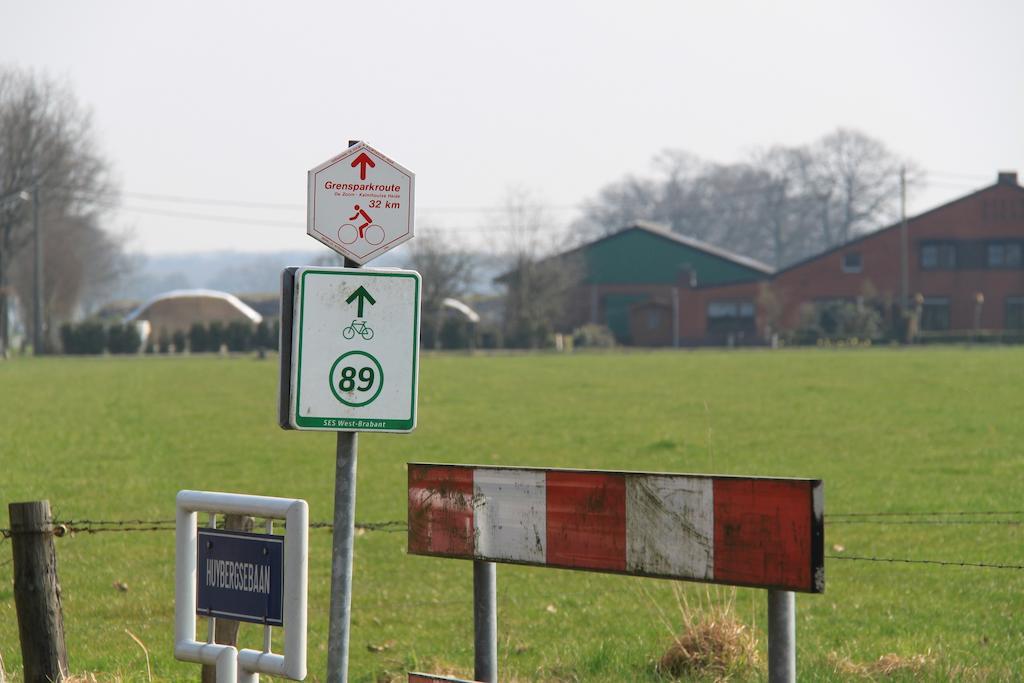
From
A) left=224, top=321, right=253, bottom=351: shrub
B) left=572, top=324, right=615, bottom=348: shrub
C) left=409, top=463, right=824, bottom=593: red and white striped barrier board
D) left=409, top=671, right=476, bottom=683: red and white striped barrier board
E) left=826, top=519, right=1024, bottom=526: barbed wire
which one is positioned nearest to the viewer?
left=409, top=463, right=824, bottom=593: red and white striped barrier board

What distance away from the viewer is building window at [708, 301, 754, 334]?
9062 centimetres

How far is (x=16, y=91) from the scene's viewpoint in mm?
90250

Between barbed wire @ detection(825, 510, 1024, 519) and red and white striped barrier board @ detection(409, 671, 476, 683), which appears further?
barbed wire @ detection(825, 510, 1024, 519)

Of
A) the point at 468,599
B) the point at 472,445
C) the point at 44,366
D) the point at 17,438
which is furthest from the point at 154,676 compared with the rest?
the point at 44,366

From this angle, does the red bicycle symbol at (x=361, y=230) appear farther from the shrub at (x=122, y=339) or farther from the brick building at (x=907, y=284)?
the brick building at (x=907, y=284)

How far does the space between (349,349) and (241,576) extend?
2.88 feet

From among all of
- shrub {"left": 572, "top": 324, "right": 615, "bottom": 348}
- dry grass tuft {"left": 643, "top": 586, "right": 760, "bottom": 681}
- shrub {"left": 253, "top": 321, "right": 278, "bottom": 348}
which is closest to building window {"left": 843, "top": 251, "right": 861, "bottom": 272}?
shrub {"left": 572, "top": 324, "right": 615, "bottom": 348}

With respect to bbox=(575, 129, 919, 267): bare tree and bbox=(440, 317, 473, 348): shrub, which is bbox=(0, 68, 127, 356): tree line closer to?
bbox=(440, 317, 473, 348): shrub

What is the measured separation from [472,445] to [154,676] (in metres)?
15.4

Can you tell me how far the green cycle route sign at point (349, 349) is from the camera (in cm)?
524

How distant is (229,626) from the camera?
5625mm

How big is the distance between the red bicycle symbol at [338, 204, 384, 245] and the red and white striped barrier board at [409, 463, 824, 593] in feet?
2.77

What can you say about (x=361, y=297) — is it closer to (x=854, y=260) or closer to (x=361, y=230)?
(x=361, y=230)

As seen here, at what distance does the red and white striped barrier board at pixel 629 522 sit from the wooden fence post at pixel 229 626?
64 cm
